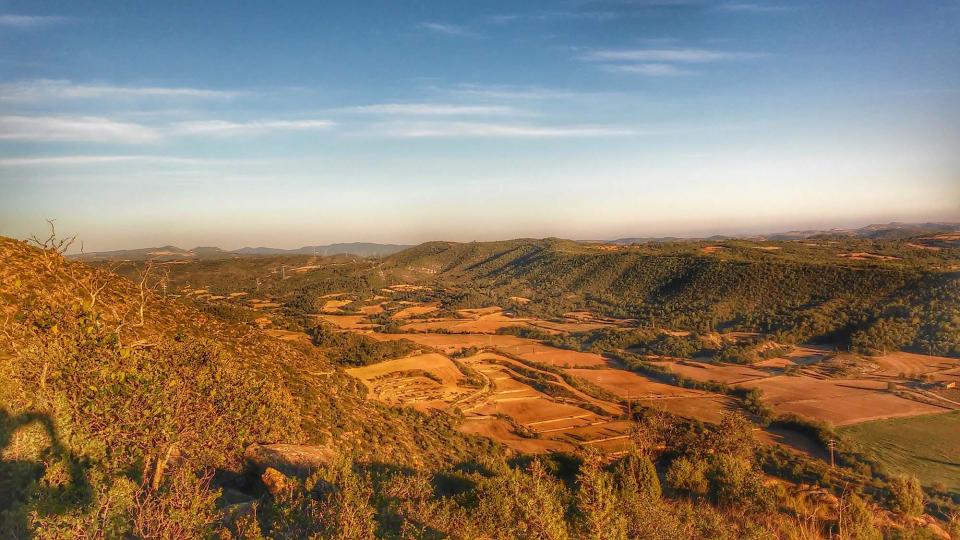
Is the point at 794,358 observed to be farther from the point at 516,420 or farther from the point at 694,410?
the point at 516,420

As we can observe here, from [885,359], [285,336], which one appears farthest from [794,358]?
[285,336]

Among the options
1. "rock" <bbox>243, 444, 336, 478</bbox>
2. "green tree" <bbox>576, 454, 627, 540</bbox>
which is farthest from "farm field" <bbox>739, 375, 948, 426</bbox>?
"rock" <bbox>243, 444, 336, 478</bbox>

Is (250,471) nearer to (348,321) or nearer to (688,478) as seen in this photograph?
(688,478)

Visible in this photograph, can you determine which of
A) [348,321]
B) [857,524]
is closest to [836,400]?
[857,524]

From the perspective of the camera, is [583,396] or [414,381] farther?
[414,381]

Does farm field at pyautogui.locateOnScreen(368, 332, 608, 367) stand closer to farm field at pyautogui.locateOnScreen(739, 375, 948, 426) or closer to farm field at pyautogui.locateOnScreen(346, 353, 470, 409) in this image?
farm field at pyautogui.locateOnScreen(346, 353, 470, 409)

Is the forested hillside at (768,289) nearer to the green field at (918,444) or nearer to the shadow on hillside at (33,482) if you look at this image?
the green field at (918,444)
